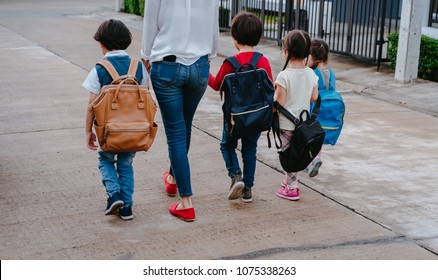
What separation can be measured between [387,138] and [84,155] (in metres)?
3.24

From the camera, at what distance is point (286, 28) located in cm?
1399

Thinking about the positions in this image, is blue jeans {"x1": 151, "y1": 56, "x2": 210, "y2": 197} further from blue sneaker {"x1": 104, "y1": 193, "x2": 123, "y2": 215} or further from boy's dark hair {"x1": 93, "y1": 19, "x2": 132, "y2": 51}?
blue sneaker {"x1": 104, "y1": 193, "x2": 123, "y2": 215}

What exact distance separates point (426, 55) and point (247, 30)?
678 cm

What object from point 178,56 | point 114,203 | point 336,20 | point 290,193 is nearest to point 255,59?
point 178,56

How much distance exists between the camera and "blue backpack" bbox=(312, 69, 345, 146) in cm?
564

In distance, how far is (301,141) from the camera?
5.11m

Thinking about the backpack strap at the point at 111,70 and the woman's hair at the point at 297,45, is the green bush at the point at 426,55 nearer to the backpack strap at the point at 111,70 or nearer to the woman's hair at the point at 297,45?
the woman's hair at the point at 297,45

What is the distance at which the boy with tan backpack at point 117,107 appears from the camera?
4.54 metres

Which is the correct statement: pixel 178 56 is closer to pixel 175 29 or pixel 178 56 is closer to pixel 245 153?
pixel 175 29

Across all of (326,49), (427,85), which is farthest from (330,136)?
(427,85)

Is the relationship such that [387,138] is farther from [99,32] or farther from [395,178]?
[99,32]

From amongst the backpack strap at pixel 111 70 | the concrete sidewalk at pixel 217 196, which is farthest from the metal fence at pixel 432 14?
the backpack strap at pixel 111 70

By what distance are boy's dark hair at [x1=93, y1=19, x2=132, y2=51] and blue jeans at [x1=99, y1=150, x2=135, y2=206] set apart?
0.74 metres

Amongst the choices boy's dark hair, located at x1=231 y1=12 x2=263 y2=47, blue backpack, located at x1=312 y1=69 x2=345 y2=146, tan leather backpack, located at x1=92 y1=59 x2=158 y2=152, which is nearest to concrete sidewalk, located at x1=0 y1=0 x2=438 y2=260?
blue backpack, located at x1=312 y1=69 x2=345 y2=146
